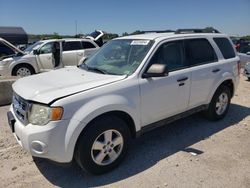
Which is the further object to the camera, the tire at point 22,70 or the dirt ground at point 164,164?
the tire at point 22,70

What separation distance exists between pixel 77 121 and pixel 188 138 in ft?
7.72

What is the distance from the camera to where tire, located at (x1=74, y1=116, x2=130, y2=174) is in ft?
10.4

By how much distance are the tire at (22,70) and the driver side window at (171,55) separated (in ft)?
25.1

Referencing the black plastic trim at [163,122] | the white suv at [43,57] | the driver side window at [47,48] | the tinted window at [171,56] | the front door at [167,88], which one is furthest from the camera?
the driver side window at [47,48]

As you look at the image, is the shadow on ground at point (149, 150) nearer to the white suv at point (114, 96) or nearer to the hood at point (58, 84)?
the white suv at point (114, 96)

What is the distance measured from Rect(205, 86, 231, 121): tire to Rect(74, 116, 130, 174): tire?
2.31 meters

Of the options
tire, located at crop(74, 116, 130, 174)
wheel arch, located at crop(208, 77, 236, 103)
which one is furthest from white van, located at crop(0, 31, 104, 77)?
tire, located at crop(74, 116, 130, 174)

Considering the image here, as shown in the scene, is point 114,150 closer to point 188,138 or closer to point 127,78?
point 127,78

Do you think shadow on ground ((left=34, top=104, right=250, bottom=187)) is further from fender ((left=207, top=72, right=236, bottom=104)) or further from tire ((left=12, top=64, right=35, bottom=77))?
tire ((left=12, top=64, right=35, bottom=77))

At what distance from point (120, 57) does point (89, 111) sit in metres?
1.34

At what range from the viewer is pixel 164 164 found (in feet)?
12.2

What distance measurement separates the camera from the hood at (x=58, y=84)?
10.1ft

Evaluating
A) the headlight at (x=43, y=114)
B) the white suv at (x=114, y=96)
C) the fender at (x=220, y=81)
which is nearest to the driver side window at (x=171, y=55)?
the white suv at (x=114, y=96)

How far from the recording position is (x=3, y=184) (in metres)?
3.28
